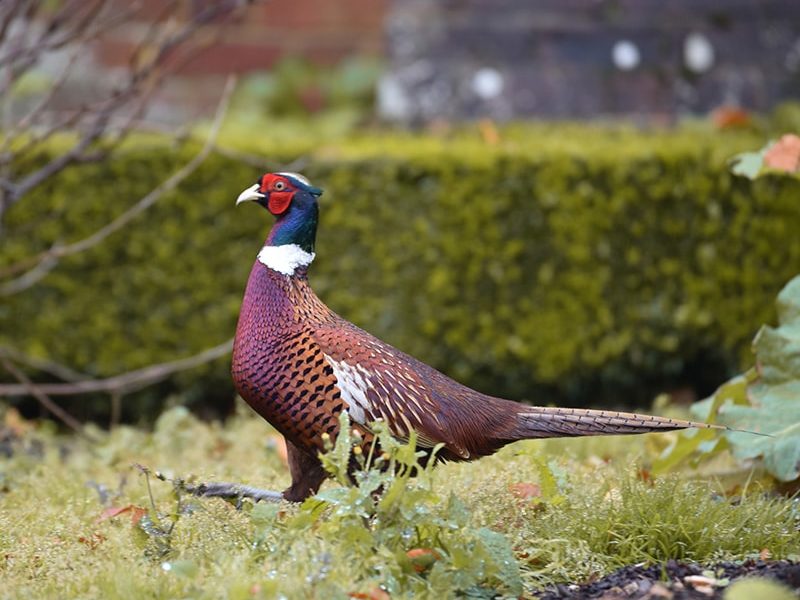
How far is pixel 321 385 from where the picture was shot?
10.3 ft

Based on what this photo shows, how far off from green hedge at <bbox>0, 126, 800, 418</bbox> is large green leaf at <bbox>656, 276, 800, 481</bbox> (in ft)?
6.61

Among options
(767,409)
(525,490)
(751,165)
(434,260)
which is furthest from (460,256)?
(525,490)

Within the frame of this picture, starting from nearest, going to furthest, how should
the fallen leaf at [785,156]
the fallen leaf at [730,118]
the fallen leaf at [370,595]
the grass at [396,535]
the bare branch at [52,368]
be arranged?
the fallen leaf at [370,595] < the grass at [396,535] < the fallen leaf at [785,156] < the bare branch at [52,368] < the fallen leaf at [730,118]

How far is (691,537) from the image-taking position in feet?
10.3

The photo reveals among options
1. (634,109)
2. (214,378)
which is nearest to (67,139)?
(214,378)

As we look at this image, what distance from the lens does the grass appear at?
2748 mm

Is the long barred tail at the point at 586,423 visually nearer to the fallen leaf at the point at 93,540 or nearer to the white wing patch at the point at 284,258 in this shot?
the white wing patch at the point at 284,258

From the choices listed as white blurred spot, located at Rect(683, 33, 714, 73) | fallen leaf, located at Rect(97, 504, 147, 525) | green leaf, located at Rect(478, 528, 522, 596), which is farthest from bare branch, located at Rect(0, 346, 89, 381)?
white blurred spot, located at Rect(683, 33, 714, 73)

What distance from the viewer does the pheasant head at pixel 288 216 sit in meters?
3.32

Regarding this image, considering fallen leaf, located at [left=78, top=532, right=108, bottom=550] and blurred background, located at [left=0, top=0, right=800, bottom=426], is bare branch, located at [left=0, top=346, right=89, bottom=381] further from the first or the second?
fallen leaf, located at [left=78, top=532, right=108, bottom=550]

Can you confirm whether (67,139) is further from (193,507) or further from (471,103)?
(193,507)

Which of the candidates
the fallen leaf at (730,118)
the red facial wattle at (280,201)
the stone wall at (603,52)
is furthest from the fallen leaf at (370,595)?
the stone wall at (603,52)

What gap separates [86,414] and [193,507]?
10.6 feet

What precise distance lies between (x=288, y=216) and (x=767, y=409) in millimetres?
1615
